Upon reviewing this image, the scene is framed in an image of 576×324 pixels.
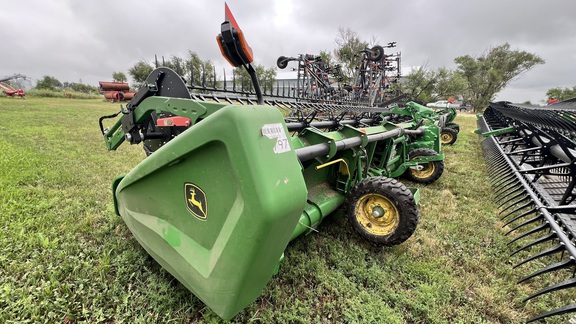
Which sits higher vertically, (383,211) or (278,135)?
(278,135)

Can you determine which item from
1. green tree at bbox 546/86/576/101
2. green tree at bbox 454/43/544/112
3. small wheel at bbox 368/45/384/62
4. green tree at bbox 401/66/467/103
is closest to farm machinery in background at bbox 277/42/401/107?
small wheel at bbox 368/45/384/62

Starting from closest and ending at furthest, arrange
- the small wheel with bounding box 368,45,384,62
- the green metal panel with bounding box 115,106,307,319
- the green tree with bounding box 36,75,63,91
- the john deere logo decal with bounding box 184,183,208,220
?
the green metal panel with bounding box 115,106,307,319, the john deere logo decal with bounding box 184,183,208,220, the small wheel with bounding box 368,45,384,62, the green tree with bounding box 36,75,63,91

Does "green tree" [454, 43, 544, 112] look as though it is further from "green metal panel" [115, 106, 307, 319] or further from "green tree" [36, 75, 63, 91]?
"green tree" [36, 75, 63, 91]

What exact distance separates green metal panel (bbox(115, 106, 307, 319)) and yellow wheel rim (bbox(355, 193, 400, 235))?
1.44 m

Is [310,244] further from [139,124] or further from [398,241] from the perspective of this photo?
[139,124]

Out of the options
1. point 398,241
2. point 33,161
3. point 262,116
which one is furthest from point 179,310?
point 33,161

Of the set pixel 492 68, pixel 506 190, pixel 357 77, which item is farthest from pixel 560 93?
pixel 506 190

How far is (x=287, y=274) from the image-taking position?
217 cm

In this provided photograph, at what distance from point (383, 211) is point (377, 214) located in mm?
65

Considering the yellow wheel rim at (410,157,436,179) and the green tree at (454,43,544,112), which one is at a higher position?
the green tree at (454,43,544,112)

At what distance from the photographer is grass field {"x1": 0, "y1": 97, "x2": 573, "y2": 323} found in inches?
68.8

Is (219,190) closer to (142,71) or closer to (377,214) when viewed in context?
(377,214)

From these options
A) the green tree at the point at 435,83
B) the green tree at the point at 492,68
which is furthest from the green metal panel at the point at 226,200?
the green tree at the point at 492,68

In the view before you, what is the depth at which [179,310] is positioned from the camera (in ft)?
5.74
